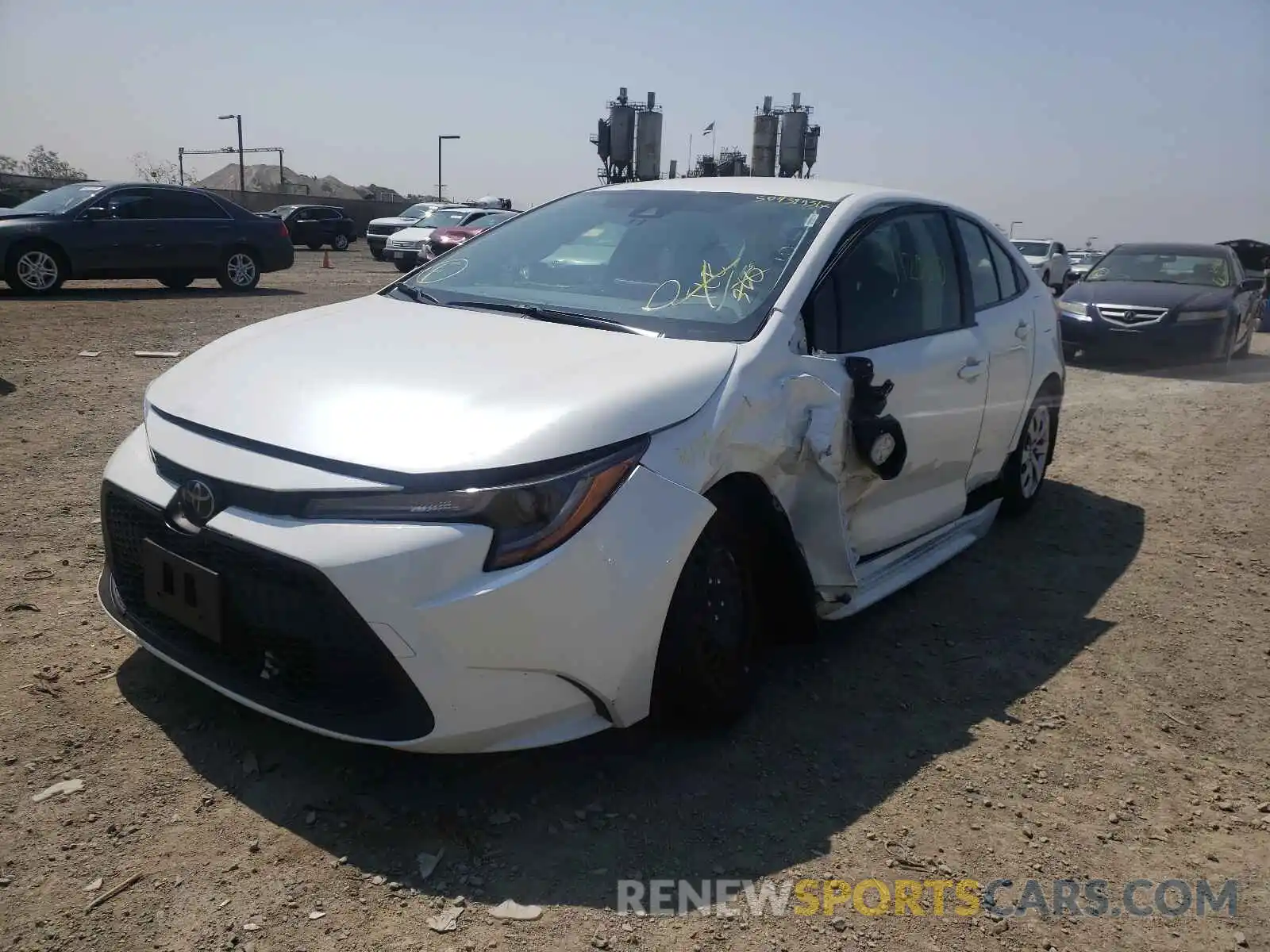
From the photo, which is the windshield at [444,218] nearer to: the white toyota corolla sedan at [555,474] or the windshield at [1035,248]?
the windshield at [1035,248]

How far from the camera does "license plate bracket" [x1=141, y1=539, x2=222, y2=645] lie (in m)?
2.47

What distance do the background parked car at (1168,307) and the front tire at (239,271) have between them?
35.8 ft

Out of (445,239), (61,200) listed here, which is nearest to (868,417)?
(61,200)

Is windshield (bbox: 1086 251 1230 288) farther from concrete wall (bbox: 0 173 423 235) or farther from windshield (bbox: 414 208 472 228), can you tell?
concrete wall (bbox: 0 173 423 235)

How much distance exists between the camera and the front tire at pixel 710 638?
2.75m

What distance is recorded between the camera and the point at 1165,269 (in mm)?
12336

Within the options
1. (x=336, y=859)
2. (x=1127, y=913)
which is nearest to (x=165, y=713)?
(x=336, y=859)

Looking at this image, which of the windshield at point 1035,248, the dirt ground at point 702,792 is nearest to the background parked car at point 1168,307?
the dirt ground at point 702,792

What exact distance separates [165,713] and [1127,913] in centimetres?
259

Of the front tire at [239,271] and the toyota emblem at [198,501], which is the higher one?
the toyota emblem at [198,501]

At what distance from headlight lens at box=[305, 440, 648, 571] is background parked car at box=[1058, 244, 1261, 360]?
1027 centimetres

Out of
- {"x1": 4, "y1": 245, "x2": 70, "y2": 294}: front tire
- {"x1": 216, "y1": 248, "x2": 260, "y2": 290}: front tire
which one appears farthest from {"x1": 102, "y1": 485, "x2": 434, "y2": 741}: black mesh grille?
{"x1": 216, "y1": 248, "x2": 260, "y2": 290}: front tire

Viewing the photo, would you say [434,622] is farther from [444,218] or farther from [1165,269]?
[444,218]

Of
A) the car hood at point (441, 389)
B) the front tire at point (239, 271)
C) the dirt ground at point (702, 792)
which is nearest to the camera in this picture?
the dirt ground at point (702, 792)
